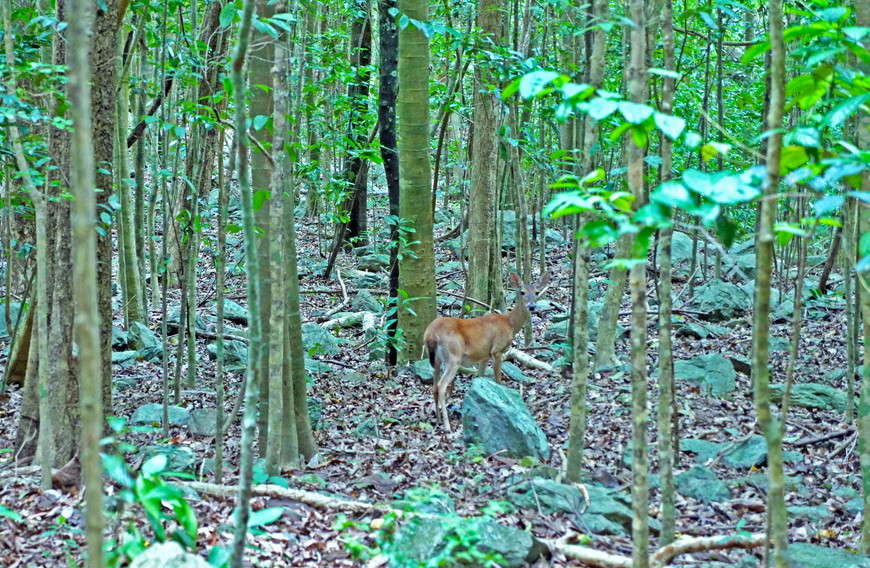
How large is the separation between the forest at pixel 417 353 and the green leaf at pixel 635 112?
0.04 ft

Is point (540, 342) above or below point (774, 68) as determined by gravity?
below

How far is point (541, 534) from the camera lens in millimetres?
4961

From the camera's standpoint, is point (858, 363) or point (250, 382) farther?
point (858, 363)

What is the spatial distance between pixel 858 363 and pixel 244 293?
10241 millimetres

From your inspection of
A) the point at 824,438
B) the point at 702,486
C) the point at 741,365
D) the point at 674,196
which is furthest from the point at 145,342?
the point at 674,196

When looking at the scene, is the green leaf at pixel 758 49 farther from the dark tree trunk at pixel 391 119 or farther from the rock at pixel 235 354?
the rock at pixel 235 354

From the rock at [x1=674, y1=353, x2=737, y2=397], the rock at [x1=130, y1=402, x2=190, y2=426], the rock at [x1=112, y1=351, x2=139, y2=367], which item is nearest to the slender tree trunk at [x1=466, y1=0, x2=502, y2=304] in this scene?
the rock at [x1=674, y1=353, x2=737, y2=397]

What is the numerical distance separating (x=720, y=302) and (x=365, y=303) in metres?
6.29

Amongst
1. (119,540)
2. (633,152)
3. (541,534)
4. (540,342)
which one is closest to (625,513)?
(541,534)

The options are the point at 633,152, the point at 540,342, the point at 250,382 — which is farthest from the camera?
the point at 540,342

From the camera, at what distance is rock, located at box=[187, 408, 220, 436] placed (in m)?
7.05

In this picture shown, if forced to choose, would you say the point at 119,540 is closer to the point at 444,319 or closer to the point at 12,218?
the point at 444,319

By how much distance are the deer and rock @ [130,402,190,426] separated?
2687mm

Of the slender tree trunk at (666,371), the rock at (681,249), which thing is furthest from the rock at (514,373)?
the rock at (681,249)
